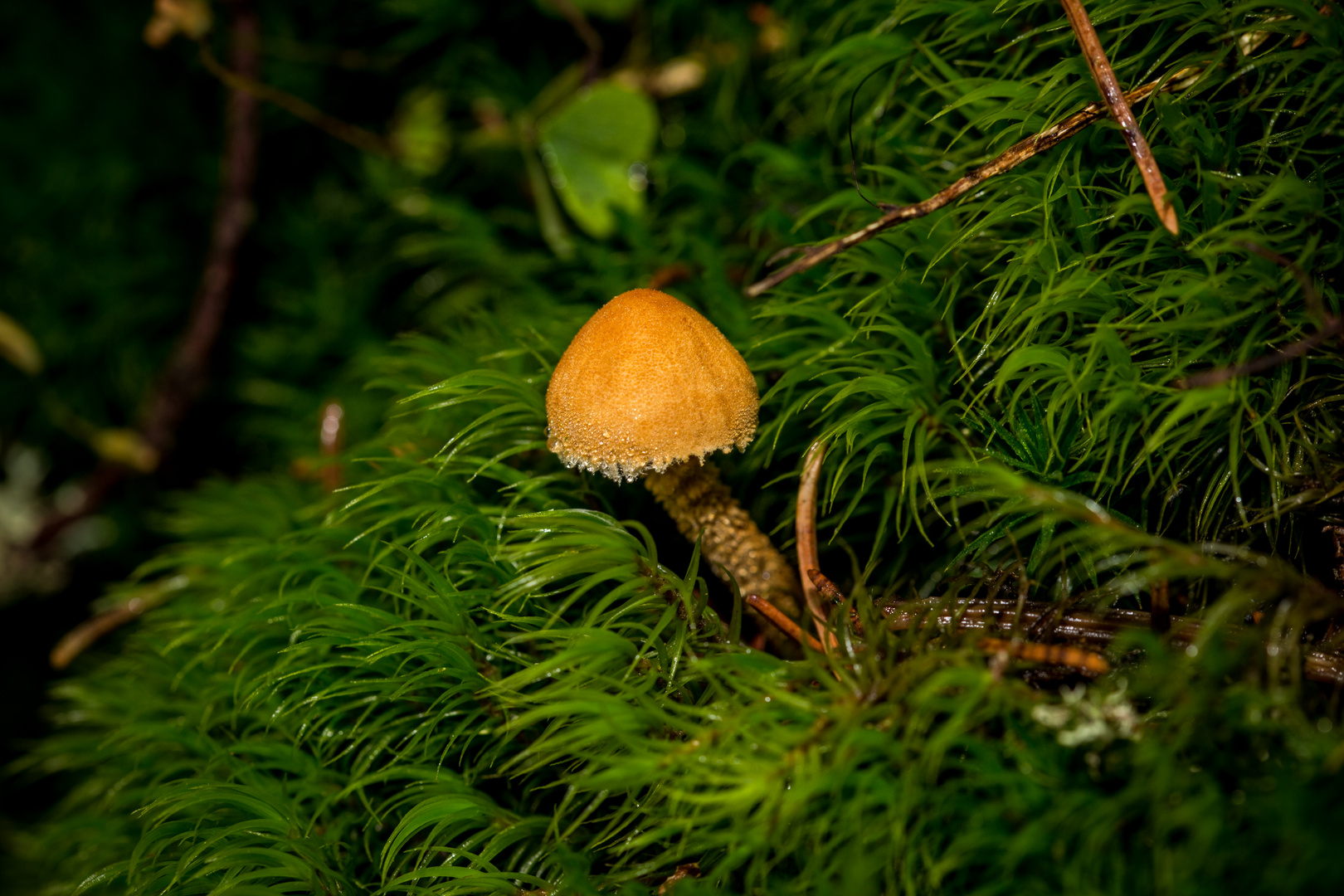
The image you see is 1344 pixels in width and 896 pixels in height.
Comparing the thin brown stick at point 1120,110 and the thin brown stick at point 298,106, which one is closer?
the thin brown stick at point 1120,110

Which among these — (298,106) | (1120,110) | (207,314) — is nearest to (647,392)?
(1120,110)

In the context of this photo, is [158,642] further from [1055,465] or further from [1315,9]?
[1315,9]

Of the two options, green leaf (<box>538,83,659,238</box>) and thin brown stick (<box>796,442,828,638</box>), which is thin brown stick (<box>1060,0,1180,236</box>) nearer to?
thin brown stick (<box>796,442,828,638</box>)


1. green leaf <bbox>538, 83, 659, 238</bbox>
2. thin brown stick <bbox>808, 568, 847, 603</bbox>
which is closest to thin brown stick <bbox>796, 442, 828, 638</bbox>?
thin brown stick <bbox>808, 568, 847, 603</bbox>

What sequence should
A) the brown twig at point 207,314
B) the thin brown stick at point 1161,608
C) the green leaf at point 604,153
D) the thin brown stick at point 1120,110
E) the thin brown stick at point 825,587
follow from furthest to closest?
1. the brown twig at point 207,314
2. the green leaf at point 604,153
3. the thin brown stick at point 825,587
4. the thin brown stick at point 1120,110
5. the thin brown stick at point 1161,608

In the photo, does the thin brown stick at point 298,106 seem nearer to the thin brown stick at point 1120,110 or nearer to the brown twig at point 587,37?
the brown twig at point 587,37

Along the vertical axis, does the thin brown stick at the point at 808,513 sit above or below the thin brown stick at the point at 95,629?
below

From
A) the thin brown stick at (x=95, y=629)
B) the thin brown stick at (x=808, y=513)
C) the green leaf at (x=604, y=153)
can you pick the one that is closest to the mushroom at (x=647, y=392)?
the thin brown stick at (x=808, y=513)

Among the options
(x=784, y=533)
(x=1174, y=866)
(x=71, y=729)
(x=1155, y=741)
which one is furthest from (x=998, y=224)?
(x=71, y=729)
